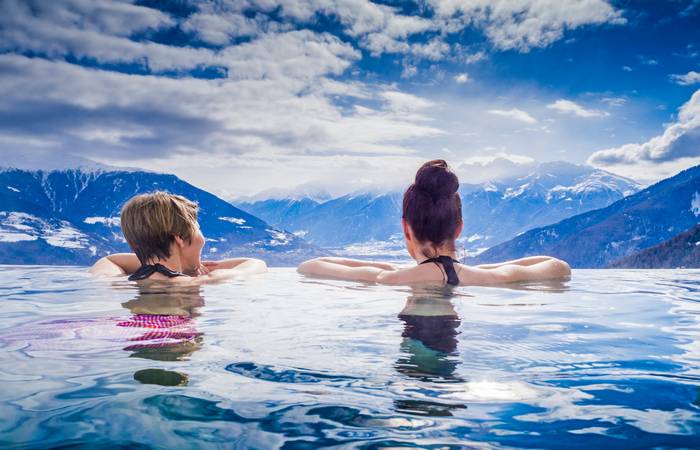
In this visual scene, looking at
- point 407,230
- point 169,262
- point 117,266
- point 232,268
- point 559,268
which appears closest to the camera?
point 407,230

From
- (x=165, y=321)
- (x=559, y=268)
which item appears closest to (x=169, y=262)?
(x=165, y=321)

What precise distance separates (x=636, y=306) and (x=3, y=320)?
305 inches

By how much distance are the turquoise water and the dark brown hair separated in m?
0.95

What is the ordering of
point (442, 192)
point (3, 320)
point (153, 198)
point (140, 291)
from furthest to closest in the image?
1. point (140, 291)
2. point (153, 198)
3. point (442, 192)
4. point (3, 320)

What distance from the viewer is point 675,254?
186625 mm

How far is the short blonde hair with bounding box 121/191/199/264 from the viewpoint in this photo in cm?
693

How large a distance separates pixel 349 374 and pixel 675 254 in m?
213

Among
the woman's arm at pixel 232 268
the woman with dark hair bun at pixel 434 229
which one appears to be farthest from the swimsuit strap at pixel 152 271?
the woman with dark hair bun at pixel 434 229

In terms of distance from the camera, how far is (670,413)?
2.96m

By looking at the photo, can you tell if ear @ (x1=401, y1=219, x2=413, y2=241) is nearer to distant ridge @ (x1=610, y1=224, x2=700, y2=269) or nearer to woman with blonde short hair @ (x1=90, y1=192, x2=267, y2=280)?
woman with blonde short hair @ (x1=90, y1=192, x2=267, y2=280)

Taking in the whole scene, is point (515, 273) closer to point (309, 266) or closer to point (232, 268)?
point (309, 266)

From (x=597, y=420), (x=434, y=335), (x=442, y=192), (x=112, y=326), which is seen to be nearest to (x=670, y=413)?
(x=597, y=420)

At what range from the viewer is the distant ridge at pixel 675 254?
181 metres

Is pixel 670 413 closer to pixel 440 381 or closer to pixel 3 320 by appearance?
pixel 440 381
